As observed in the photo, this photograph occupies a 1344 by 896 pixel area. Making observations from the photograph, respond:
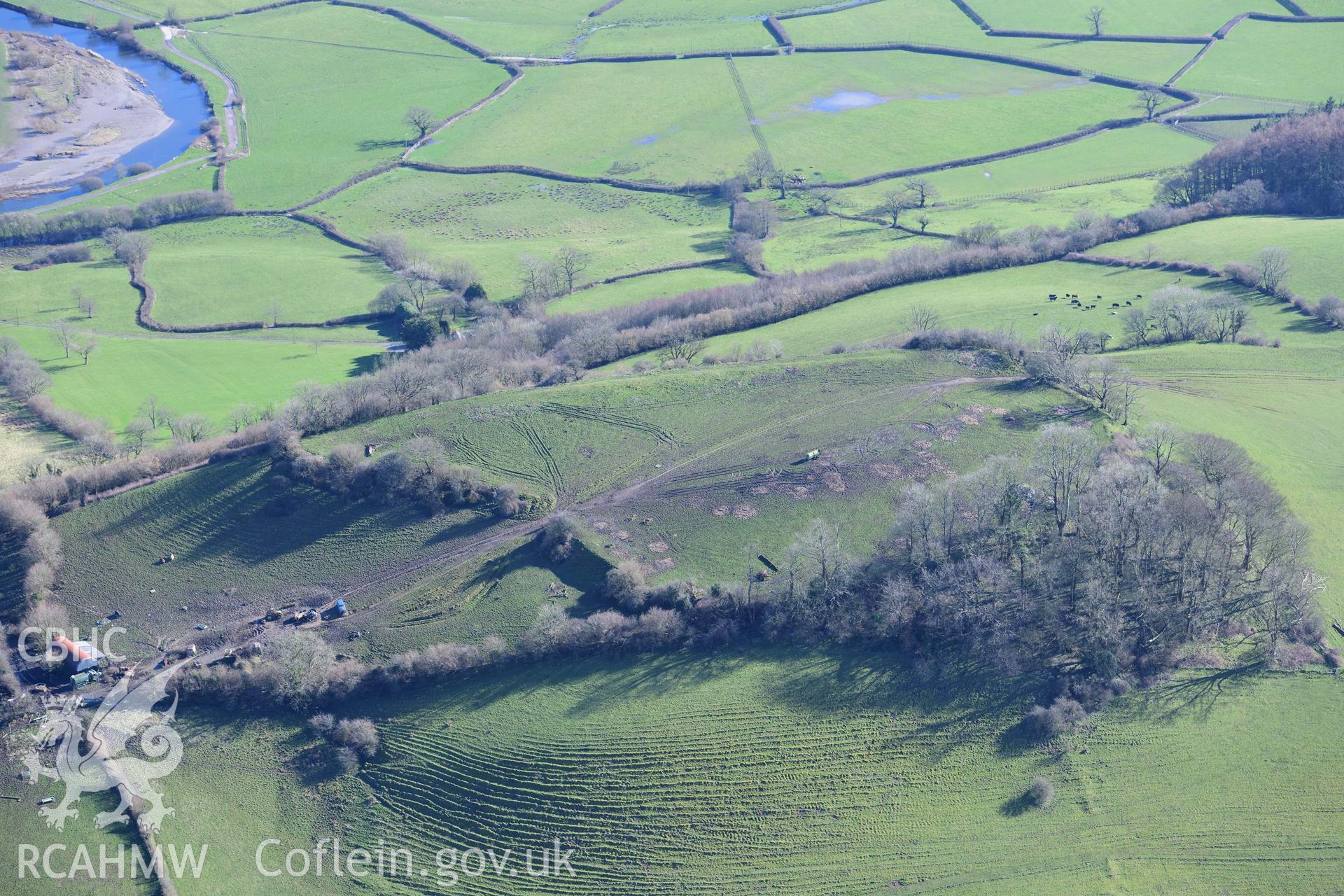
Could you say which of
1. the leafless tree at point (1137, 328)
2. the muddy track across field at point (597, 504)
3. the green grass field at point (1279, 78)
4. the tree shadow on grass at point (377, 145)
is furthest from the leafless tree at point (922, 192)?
the tree shadow on grass at point (377, 145)

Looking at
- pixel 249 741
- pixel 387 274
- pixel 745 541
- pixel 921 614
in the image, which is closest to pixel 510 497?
pixel 745 541

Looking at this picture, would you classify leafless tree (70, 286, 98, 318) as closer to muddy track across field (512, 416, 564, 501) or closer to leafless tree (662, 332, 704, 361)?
muddy track across field (512, 416, 564, 501)

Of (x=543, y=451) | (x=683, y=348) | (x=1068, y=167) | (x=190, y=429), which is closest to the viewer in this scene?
(x=543, y=451)

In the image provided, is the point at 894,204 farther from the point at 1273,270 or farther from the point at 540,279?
the point at 540,279

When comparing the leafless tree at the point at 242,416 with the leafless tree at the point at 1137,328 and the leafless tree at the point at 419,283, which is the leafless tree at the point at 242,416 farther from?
the leafless tree at the point at 1137,328

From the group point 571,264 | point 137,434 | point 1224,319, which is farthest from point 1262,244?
point 137,434

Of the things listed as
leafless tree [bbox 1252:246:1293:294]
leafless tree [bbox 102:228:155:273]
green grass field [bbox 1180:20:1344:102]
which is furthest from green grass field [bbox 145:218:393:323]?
green grass field [bbox 1180:20:1344:102]
